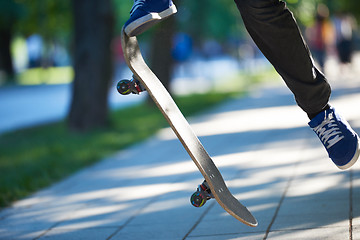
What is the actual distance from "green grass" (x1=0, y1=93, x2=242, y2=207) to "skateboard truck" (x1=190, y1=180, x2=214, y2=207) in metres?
2.84

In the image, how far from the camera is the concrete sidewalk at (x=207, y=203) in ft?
11.8

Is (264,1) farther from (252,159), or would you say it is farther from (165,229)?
(252,159)

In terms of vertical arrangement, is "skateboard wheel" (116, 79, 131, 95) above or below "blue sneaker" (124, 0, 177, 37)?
below

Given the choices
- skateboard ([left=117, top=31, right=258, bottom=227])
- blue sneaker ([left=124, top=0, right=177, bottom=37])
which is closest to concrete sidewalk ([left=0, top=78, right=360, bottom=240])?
skateboard ([left=117, top=31, right=258, bottom=227])

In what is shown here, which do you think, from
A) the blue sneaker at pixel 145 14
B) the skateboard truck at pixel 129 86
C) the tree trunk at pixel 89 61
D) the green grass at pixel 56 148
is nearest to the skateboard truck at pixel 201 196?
the skateboard truck at pixel 129 86

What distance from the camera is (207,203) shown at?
4363 mm

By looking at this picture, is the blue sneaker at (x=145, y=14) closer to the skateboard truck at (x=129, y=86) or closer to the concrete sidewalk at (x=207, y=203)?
the skateboard truck at (x=129, y=86)

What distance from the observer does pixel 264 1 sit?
108 inches

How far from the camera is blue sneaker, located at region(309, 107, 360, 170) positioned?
9.42 ft

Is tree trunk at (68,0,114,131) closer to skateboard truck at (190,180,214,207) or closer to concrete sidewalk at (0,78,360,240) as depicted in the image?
concrete sidewalk at (0,78,360,240)

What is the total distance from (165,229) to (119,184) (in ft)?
6.46

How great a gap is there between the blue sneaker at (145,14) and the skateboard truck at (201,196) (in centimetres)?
74

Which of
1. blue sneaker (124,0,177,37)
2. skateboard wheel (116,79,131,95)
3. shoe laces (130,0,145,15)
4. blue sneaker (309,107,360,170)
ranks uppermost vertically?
shoe laces (130,0,145,15)

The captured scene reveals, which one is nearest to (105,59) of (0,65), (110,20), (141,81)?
(110,20)
